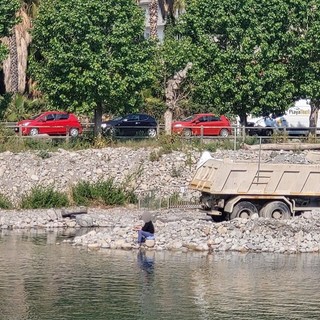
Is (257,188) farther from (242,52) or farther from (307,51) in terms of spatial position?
(307,51)

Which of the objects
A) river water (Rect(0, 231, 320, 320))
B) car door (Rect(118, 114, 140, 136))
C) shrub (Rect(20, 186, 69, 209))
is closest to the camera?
river water (Rect(0, 231, 320, 320))

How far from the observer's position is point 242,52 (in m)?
57.7

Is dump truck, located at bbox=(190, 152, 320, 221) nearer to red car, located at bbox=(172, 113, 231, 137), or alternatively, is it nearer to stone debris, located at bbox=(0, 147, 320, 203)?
stone debris, located at bbox=(0, 147, 320, 203)

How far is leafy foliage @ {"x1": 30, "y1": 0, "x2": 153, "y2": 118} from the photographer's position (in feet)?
179

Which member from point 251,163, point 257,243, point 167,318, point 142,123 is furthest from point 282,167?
point 142,123

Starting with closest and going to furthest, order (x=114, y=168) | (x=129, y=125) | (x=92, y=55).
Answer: (x=114, y=168) → (x=92, y=55) → (x=129, y=125)


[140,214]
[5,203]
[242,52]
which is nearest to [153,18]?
[242,52]

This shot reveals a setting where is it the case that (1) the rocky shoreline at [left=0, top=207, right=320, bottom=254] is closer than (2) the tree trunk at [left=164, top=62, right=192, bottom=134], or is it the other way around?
(1) the rocky shoreline at [left=0, top=207, right=320, bottom=254]

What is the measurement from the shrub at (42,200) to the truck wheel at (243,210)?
32.6ft

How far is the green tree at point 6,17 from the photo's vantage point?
2234 inches

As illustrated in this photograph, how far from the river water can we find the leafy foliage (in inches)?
685

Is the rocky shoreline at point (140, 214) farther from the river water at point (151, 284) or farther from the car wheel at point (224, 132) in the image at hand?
the car wheel at point (224, 132)

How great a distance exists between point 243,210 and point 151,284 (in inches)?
417

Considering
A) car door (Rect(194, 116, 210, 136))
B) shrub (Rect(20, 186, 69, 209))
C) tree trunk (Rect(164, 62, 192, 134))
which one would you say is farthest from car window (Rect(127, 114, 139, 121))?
shrub (Rect(20, 186, 69, 209))
